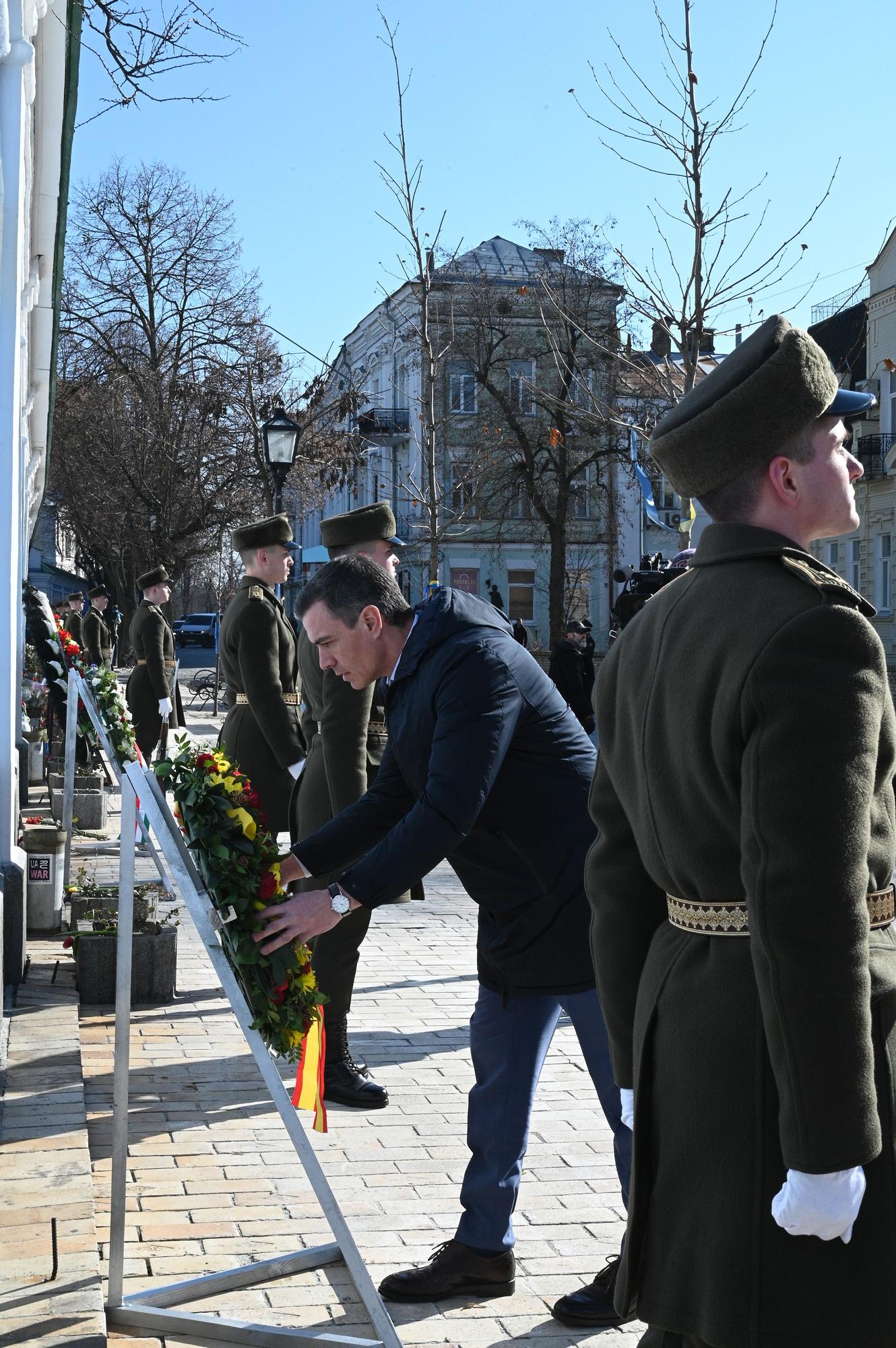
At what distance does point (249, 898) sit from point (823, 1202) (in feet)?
5.80

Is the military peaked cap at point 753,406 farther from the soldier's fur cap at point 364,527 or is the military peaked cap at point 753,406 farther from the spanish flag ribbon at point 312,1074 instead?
the soldier's fur cap at point 364,527

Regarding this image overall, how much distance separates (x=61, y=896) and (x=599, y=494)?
140 feet

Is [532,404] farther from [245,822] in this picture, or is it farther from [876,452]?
[245,822]

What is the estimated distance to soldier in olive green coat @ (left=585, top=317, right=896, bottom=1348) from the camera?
2.16m

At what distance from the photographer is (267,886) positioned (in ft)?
12.0

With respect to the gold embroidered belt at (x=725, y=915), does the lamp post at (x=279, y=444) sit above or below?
above

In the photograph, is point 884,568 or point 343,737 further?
point 884,568

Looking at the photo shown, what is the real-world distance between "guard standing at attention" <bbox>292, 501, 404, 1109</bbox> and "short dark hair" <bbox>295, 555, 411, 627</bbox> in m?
1.77

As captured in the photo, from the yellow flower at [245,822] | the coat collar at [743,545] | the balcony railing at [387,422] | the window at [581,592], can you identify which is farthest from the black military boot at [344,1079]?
the balcony railing at [387,422]

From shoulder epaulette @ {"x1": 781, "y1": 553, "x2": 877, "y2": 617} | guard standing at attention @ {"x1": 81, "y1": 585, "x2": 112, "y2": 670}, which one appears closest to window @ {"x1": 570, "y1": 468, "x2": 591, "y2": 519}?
guard standing at attention @ {"x1": 81, "y1": 585, "x2": 112, "y2": 670}

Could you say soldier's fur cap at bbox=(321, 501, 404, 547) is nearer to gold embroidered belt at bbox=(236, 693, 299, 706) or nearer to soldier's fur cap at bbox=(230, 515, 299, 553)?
soldier's fur cap at bbox=(230, 515, 299, 553)

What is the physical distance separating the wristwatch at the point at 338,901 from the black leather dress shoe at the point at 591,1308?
3.98ft

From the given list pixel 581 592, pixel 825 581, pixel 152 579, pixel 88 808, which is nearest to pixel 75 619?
pixel 152 579

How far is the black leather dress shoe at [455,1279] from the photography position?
13.6ft
